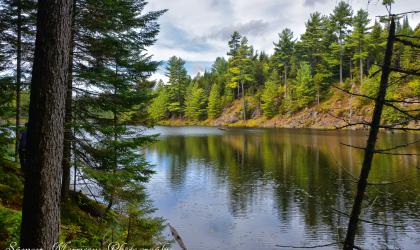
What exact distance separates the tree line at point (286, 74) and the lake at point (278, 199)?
27.5 meters

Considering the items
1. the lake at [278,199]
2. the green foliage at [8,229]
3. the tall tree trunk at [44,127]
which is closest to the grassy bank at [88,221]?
the green foliage at [8,229]

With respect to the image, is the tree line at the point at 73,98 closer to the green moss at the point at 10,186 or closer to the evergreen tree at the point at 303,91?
the green moss at the point at 10,186

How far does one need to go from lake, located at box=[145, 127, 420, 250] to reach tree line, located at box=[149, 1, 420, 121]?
2750 centimetres

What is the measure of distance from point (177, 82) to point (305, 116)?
4209cm

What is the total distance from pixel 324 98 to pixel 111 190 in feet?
192

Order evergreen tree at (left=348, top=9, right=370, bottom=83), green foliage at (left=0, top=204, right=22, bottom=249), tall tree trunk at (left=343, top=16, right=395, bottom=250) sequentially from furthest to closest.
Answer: evergreen tree at (left=348, top=9, right=370, bottom=83)
green foliage at (left=0, top=204, right=22, bottom=249)
tall tree trunk at (left=343, top=16, right=395, bottom=250)

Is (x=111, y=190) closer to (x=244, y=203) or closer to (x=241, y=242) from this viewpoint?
(x=241, y=242)

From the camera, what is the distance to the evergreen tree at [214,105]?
81431mm

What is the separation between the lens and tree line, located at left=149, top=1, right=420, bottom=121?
2419 inches

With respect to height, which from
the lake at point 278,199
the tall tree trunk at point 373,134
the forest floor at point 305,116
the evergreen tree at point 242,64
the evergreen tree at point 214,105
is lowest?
the lake at point 278,199

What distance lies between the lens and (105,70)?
11.9 meters

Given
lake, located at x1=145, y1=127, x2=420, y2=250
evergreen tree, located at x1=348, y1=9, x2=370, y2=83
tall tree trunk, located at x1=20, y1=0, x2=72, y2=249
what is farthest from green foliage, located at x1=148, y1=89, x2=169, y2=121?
tall tree trunk, located at x1=20, y1=0, x2=72, y2=249

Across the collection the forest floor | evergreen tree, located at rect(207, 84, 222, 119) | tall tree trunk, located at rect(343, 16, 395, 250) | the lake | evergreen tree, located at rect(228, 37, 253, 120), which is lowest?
the lake

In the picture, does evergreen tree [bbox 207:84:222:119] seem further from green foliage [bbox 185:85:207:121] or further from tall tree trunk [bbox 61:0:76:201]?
tall tree trunk [bbox 61:0:76:201]
